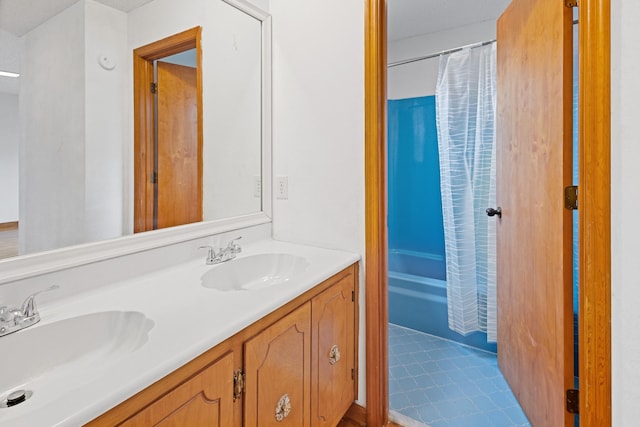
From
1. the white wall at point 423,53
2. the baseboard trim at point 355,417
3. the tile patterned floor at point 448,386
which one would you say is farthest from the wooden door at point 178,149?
the white wall at point 423,53

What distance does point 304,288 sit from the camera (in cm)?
108

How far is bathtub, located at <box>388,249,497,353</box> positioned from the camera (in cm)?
230

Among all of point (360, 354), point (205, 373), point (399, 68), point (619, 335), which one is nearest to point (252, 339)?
point (205, 373)

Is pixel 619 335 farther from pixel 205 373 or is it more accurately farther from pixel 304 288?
pixel 205 373

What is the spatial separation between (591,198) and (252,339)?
3.46 feet

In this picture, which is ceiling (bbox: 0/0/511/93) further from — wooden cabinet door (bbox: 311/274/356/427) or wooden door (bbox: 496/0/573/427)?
wooden cabinet door (bbox: 311/274/356/427)

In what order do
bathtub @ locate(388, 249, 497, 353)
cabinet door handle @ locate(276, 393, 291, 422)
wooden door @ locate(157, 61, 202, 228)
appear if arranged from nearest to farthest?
1. cabinet door handle @ locate(276, 393, 291, 422)
2. wooden door @ locate(157, 61, 202, 228)
3. bathtub @ locate(388, 249, 497, 353)

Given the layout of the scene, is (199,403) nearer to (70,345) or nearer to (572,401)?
(70,345)

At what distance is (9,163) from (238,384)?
85 cm

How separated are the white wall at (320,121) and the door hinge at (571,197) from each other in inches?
29.2

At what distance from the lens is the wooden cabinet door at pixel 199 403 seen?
0.64 m

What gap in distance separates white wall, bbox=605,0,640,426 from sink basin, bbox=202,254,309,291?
101 cm

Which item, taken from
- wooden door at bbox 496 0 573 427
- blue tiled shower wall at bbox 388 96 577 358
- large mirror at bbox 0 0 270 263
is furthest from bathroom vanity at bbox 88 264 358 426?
blue tiled shower wall at bbox 388 96 577 358

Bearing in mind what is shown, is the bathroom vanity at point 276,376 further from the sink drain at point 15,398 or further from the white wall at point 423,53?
the white wall at point 423,53
